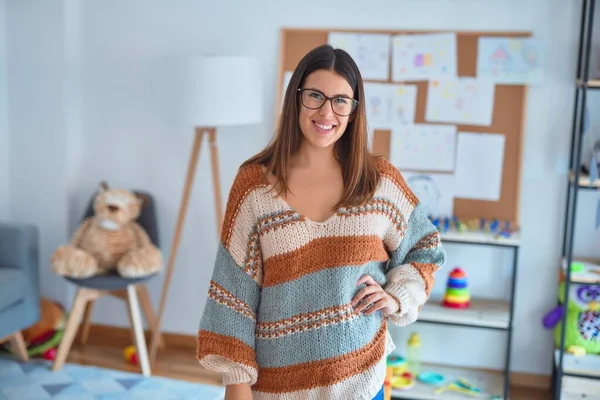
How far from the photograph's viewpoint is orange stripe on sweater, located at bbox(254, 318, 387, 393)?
156 cm

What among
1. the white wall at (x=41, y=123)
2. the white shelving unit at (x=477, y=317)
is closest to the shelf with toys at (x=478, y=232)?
the white shelving unit at (x=477, y=317)

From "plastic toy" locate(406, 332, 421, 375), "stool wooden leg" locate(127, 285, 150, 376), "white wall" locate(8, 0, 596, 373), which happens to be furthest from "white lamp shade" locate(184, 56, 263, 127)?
"plastic toy" locate(406, 332, 421, 375)

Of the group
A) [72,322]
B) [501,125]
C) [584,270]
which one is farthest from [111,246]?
[584,270]

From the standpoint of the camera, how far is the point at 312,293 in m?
1.56

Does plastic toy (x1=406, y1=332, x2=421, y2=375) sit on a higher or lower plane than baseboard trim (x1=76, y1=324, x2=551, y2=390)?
higher

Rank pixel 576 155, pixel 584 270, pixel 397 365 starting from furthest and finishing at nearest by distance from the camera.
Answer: pixel 397 365, pixel 584 270, pixel 576 155

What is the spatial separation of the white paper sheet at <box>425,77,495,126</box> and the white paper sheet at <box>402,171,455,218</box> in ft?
0.81

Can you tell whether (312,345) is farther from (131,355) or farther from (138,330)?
(131,355)

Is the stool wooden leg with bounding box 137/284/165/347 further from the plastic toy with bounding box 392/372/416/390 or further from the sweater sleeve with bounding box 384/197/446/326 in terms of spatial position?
the sweater sleeve with bounding box 384/197/446/326

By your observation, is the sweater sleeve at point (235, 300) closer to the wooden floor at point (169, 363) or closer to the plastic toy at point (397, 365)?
the plastic toy at point (397, 365)

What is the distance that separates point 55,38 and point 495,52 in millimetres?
2033

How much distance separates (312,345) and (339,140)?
0.44 metres

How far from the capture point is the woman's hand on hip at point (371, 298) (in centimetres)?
158

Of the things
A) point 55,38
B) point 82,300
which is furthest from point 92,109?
point 82,300
